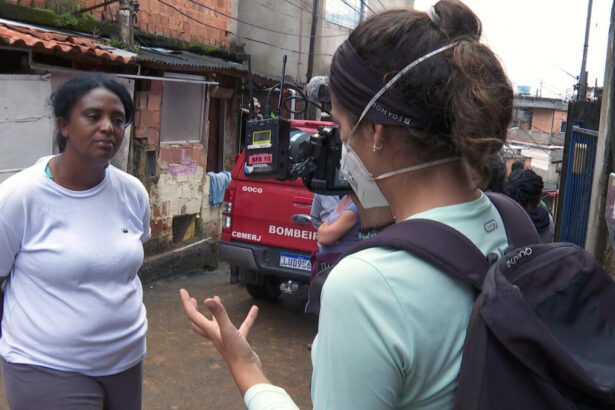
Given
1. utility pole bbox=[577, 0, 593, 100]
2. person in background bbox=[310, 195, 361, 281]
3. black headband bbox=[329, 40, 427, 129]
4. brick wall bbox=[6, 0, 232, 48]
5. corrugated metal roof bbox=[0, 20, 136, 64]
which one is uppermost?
utility pole bbox=[577, 0, 593, 100]

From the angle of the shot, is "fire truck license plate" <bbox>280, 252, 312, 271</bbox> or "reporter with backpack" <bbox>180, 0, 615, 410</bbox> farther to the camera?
"fire truck license plate" <bbox>280, 252, 312, 271</bbox>

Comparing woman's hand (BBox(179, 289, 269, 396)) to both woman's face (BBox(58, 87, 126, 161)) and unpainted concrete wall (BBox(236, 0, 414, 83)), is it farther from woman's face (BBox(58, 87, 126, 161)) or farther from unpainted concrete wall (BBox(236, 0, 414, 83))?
unpainted concrete wall (BBox(236, 0, 414, 83))

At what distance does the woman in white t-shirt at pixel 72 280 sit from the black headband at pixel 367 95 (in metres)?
1.63

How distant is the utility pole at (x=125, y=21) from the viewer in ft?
25.3

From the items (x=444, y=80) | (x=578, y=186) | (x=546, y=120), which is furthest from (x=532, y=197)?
(x=546, y=120)

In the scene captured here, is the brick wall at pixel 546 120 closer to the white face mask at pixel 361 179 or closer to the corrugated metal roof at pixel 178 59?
the corrugated metal roof at pixel 178 59

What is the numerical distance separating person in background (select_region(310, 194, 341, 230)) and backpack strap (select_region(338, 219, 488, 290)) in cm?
420

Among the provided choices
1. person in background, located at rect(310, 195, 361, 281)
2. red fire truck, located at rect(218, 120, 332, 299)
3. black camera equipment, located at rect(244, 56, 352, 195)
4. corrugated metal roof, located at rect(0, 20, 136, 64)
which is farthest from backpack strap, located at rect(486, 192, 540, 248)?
corrugated metal roof, located at rect(0, 20, 136, 64)

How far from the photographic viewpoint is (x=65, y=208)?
2.52 meters

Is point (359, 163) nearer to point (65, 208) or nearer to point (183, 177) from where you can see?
point (65, 208)

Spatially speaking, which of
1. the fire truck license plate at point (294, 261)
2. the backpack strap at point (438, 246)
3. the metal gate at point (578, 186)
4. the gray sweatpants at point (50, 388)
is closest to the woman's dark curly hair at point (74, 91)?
the gray sweatpants at point (50, 388)

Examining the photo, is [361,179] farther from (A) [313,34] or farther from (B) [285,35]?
(A) [313,34]

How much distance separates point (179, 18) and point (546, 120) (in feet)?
125

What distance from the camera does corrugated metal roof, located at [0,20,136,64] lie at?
5730 mm
